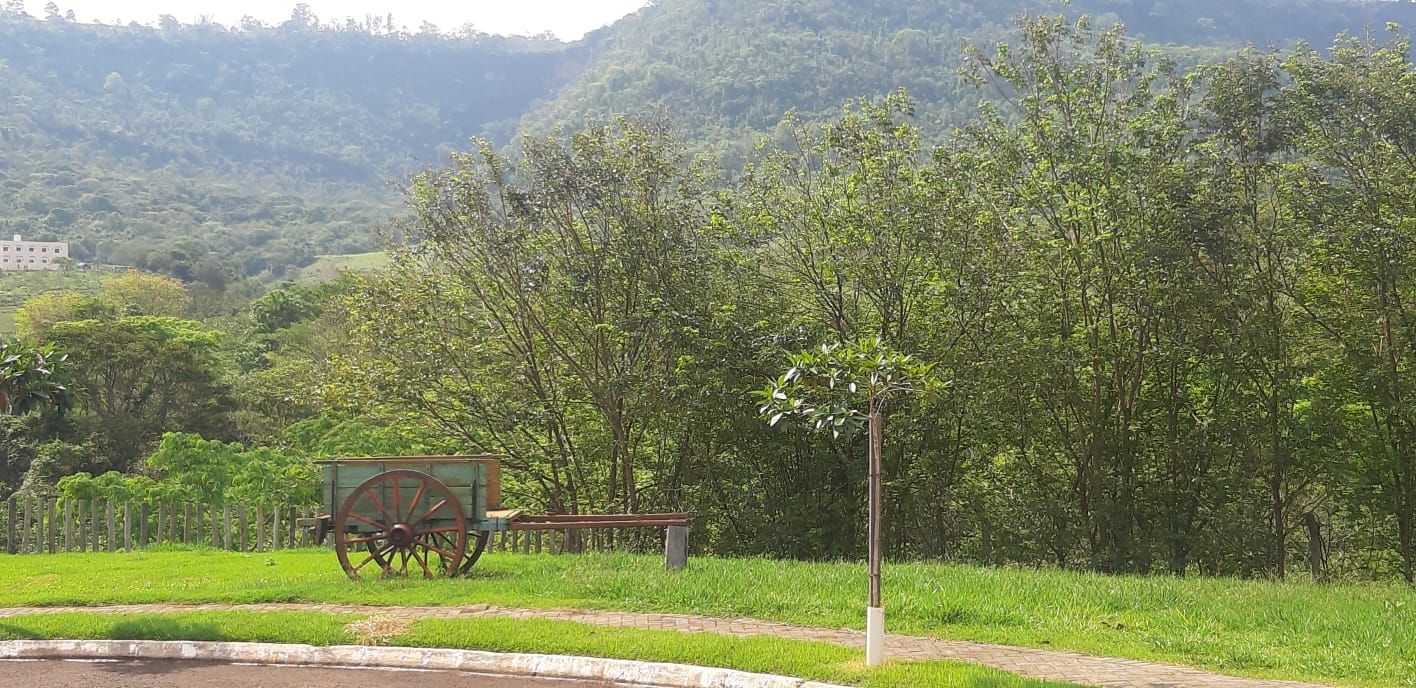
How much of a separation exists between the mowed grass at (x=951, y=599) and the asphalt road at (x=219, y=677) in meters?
2.20

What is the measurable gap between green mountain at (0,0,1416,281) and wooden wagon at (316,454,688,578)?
52076mm

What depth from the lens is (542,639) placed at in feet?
29.5

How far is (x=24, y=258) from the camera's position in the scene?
355 feet

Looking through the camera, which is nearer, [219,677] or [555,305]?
[219,677]

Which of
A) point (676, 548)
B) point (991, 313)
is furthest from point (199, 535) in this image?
point (991, 313)

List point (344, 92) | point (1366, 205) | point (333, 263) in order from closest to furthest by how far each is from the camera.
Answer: point (1366, 205) < point (333, 263) < point (344, 92)

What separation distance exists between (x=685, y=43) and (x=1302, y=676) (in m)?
128

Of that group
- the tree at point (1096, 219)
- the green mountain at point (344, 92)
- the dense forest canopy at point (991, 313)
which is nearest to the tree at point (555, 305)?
the dense forest canopy at point (991, 313)

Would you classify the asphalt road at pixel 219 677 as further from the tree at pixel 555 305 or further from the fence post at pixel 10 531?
the fence post at pixel 10 531

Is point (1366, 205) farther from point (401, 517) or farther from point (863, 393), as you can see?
point (401, 517)

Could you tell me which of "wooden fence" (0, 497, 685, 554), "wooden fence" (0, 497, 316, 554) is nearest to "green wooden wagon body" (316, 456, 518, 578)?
"wooden fence" (0, 497, 685, 554)

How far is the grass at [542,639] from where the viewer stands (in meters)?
7.79

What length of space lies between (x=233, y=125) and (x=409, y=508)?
570ft

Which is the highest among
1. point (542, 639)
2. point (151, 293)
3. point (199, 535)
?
point (151, 293)
